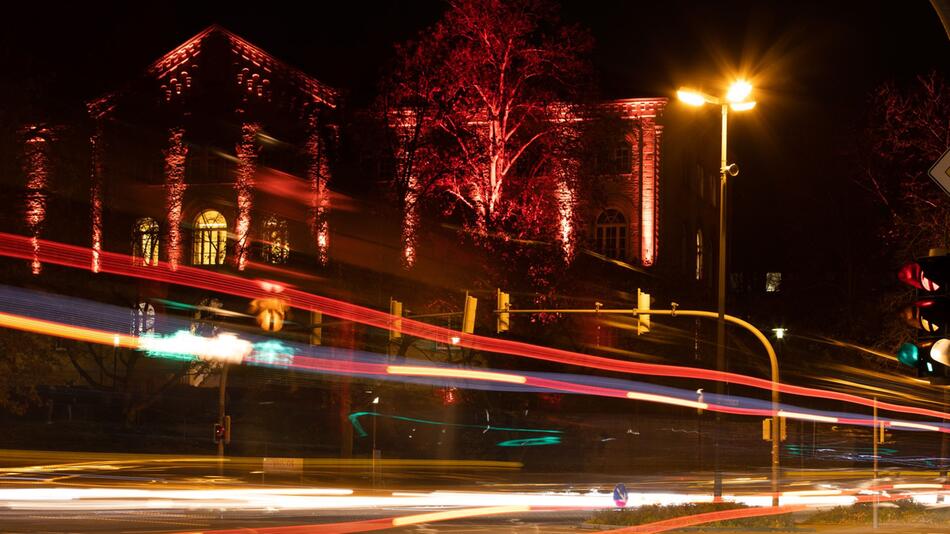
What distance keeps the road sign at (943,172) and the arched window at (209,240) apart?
41.7 meters

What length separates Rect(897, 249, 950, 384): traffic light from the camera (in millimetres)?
8188

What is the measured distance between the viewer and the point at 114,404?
48781 mm

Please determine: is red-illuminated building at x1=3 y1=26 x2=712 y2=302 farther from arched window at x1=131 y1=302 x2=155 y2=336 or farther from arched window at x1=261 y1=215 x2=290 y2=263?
arched window at x1=131 y1=302 x2=155 y2=336

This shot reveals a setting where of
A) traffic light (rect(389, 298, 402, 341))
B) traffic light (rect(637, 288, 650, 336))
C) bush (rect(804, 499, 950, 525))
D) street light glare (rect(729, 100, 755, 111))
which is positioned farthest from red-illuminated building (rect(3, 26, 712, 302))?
bush (rect(804, 499, 950, 525))

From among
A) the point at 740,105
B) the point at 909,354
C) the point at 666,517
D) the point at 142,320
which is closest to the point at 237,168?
the point at 142,320

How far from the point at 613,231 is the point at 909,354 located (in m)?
48.9

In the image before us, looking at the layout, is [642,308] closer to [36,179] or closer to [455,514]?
[455,514]

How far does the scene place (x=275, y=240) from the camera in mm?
44719

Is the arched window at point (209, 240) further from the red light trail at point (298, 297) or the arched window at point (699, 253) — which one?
the arched window at point (699, 253)

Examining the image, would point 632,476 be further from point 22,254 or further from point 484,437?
point 22,254

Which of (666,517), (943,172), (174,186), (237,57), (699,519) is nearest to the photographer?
(943,172)

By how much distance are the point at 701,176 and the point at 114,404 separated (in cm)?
3533

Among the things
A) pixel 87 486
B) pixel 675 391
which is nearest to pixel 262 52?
pixel 675 391

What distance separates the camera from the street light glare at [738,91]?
24.2m
